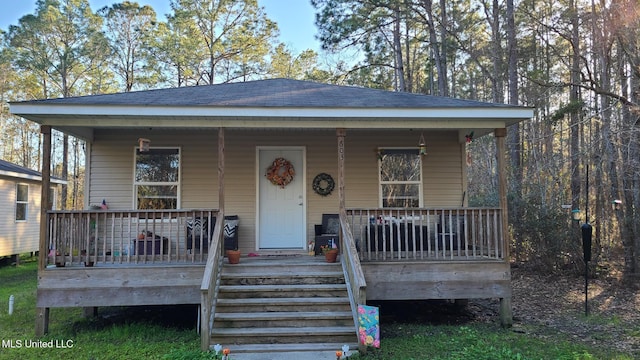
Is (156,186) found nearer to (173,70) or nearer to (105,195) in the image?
(105,195)

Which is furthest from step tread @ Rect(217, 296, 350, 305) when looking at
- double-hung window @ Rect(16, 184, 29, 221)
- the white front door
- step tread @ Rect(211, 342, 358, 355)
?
double-hung window @ Rect(16, 184, 29, 221)

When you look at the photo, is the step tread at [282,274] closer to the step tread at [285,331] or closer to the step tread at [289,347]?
the step tread at [285,331]

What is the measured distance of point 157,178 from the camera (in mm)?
7535

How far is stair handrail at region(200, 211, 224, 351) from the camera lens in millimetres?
4668

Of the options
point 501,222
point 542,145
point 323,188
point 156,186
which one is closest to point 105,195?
point 156,186

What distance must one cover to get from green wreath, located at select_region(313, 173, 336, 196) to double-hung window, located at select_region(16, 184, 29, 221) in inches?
410

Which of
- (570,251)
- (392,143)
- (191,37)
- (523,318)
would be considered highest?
(191,37)

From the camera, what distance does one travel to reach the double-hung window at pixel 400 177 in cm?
778

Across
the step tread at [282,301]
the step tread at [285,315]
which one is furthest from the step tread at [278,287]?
the step tread at [285,315]

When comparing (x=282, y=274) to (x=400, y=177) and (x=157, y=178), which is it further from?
(x=157, y=178)

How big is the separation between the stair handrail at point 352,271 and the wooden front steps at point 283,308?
122mm

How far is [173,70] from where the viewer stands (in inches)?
824

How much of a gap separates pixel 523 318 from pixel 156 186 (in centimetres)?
653
